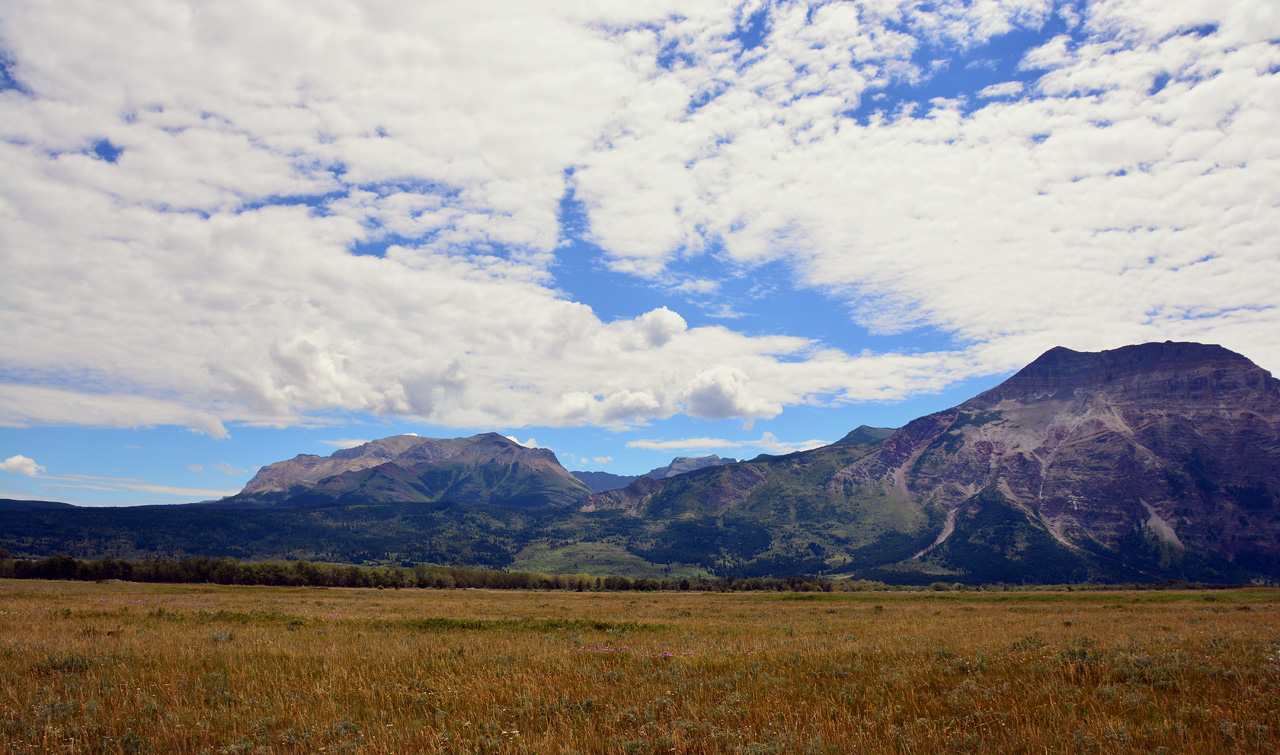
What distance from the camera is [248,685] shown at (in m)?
12.0

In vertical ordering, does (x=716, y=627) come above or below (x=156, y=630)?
below

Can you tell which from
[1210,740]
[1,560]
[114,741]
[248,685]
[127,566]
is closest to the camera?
[1210,740]

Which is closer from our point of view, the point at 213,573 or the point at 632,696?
the point at 632,696

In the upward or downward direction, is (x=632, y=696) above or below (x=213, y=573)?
above

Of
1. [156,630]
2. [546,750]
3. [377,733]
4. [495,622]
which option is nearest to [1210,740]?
[546,750]

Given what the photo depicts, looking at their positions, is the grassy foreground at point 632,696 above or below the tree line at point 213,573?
above

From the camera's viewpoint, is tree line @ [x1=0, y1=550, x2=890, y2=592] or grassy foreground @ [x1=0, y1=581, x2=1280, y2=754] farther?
tree line @ [x1=0, y1=550, x2=890, y2=592]

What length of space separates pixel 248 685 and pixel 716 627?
2072cm

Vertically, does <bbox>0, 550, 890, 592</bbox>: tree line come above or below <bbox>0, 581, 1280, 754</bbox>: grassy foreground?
below

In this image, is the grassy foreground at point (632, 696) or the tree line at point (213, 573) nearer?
the grassy foreground at point (632, 696)

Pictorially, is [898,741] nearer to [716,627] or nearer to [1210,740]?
[1210,740]

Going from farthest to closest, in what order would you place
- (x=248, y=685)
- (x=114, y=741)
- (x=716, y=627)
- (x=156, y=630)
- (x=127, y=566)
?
(x=127, y=566) → (x=716, y=627) → (x=156, y=630) → (x=248, y=685) → (x=114, y=741)

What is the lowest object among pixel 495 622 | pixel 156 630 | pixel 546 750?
pixel 495 622

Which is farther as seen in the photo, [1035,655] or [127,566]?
[127,566]
